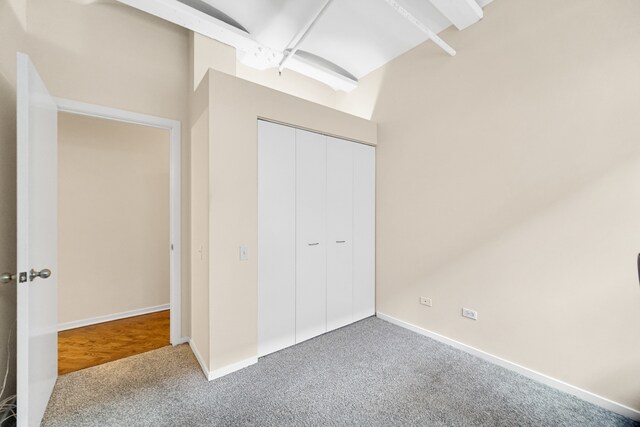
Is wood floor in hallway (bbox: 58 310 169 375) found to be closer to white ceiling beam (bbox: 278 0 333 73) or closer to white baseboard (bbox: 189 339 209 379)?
white baseboard (bbox: 189 339 209 379)

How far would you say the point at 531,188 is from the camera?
2.14 m

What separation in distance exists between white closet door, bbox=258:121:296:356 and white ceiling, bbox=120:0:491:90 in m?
1.09

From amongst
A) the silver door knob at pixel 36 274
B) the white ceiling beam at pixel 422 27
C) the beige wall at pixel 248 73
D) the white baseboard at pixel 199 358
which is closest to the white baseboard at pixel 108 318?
the white baseboard at pixel 199 358

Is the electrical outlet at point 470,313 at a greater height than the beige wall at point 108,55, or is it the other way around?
the beige wall at point 108,55

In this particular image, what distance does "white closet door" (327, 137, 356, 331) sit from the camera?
2.89 m

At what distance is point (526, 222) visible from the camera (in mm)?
2166

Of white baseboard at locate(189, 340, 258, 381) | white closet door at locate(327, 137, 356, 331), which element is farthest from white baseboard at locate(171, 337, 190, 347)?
white closet door at locate(327, 137, 356, 331)

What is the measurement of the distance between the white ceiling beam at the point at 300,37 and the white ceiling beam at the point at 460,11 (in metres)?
0.96

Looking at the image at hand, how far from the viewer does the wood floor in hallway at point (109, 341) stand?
2.40 meters

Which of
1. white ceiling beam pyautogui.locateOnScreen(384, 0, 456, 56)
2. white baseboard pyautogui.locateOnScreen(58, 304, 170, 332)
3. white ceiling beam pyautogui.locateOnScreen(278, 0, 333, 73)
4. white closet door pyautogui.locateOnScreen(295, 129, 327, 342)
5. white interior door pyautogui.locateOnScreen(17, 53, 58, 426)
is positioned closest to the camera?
white interior door pyautogui.locateOnScreen(17, 53, 58, 426)

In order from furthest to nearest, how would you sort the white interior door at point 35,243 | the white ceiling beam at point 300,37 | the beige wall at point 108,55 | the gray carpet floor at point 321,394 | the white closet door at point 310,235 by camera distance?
the white closet door at point 310,235
the white ceiling beam at point 300,37
the beige wall at point 108,55
the gray carpet floor at point 321,394
the white interior door at point 35,243

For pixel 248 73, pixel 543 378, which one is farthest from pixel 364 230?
pixel 248 73

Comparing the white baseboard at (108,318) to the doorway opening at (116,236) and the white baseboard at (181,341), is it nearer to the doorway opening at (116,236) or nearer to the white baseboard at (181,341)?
the doorway opening at (116,236)

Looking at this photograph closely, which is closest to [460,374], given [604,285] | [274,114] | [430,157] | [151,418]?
[604,285]
